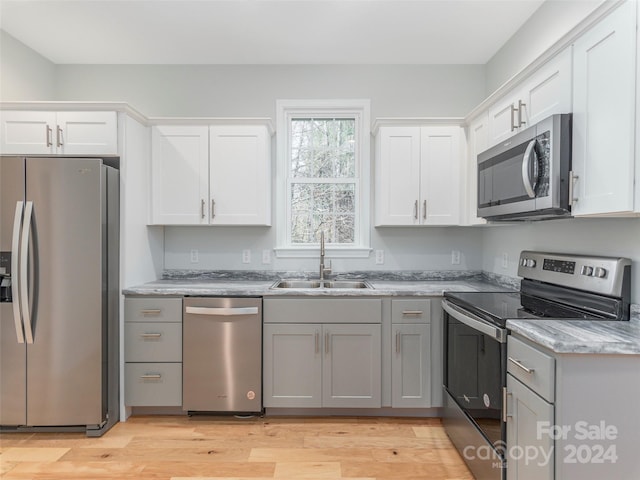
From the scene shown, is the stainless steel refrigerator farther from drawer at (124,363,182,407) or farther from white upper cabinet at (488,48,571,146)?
white upper cabinet at (488,48,571,146)

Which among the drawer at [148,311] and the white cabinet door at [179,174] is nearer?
the drawer at [148,311]

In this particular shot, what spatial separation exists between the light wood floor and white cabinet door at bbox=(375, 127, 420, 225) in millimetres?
Answer: 1547

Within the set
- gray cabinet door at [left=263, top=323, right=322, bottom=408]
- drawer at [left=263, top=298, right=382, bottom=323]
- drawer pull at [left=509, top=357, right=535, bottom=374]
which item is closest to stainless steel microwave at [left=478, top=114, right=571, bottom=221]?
drawer pull at [left=509, top=357, right=535, bottom=374]

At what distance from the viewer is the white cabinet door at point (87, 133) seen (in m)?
2.57

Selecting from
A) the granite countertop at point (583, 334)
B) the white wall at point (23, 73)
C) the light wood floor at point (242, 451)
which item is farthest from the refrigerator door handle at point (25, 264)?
the granite countertop at point (583, 334)

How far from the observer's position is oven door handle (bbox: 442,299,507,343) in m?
1.68

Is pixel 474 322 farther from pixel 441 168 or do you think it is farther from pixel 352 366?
pixel 441 168

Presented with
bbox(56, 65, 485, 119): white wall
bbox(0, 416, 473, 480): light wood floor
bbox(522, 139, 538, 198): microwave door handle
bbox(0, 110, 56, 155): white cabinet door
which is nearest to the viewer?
bbox(522, 139, 538, 198): microwave door handle

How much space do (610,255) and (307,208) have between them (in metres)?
2.21

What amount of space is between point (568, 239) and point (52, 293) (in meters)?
3.14

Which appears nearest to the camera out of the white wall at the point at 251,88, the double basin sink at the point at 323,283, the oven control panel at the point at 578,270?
the oven control panel at the point at 578,270

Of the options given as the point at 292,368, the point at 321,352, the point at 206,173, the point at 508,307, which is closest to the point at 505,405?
the point at 508,307

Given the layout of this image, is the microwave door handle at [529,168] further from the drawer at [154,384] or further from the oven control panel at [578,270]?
the drawer at [154,384]

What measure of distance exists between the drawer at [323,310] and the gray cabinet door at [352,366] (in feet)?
0.18
